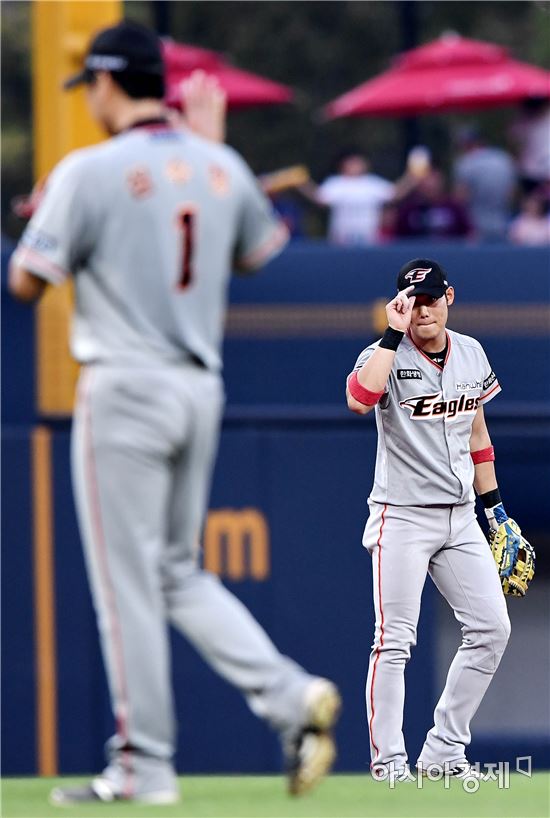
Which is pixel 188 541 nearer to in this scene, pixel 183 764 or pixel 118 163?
pixel 118 163

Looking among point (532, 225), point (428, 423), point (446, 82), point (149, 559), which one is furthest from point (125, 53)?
point (446, 82)

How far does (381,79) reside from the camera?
532 inches

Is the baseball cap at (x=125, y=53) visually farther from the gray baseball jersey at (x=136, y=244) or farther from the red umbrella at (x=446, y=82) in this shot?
the red umbrella at (x=446, y=82)

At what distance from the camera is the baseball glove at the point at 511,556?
2.42 metres

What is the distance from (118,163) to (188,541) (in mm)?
889

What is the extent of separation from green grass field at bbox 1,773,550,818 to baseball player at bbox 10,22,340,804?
0.28 ft

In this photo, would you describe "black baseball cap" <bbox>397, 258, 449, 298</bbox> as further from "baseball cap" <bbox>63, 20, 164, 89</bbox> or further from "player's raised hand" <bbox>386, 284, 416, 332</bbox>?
"baseball cap" <bbox>63, 20, 164, 89</bbox>

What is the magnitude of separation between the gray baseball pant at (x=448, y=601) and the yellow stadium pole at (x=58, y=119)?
323 inches

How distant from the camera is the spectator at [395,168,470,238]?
8695 mm

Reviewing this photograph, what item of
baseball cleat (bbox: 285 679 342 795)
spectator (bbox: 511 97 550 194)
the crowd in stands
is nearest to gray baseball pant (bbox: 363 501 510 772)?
baseball cleat (bbox: 285 679 342 795)

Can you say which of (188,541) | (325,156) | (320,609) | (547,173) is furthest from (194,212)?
(325,156)

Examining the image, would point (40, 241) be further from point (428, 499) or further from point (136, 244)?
point (428, 499)

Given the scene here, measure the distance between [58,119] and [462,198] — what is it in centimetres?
286

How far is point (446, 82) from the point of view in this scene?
13352mm
